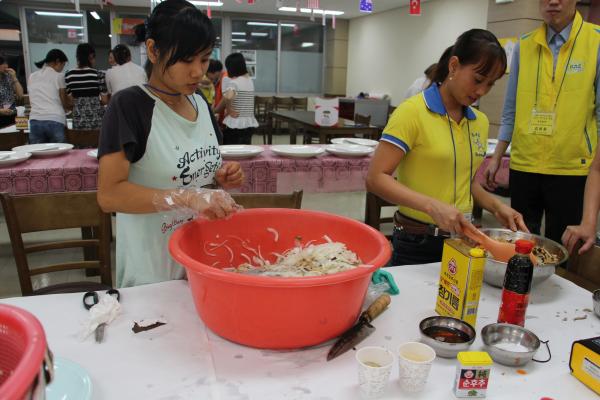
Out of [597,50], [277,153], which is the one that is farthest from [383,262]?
[277,153]

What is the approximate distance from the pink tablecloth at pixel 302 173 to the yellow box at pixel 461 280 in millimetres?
Answer: 2038

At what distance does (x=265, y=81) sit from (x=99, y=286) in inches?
397

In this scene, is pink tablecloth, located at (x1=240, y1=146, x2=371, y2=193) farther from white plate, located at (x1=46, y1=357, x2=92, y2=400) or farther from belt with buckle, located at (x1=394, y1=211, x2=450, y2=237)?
white plate, located at (x1=46, y1=357, x2=92, y2=400)

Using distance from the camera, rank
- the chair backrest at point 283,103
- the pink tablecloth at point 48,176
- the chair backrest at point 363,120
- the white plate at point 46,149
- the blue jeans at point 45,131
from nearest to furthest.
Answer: the pink tablecloth at point 48,176
the white plate at point 46,149
the blue jeans at point 45,131
the chair backrest at point 363,120
the chair backrest at point 283,103

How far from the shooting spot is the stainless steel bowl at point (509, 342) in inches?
38.0

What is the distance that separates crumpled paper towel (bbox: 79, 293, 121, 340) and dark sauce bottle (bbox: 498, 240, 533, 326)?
37.2 inches

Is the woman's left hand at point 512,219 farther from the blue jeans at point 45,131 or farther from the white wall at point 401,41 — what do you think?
the white wall at point 401,41

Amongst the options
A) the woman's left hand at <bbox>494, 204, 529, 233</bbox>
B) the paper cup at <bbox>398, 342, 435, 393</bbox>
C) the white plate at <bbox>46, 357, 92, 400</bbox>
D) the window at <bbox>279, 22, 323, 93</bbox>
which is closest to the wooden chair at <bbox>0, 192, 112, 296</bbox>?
the white plate at <bbox>46, 357, 92, 400</bbox>

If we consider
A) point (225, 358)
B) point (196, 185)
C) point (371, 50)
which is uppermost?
point (371, 50)

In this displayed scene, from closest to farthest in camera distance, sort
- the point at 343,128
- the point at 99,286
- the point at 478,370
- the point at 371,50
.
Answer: the point at 478,370 → the point at 99,286 → the point at 343,128 → the point at 371,50

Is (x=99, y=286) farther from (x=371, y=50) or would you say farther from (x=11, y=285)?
(x=371, y=50)

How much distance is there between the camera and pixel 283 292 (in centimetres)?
90

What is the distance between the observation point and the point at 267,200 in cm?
180

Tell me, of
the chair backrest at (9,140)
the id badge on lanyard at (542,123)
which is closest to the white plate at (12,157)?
the chair backrest at (9,140)
